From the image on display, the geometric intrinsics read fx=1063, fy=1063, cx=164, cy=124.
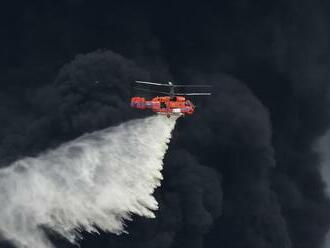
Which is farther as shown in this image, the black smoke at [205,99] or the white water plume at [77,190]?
the black smoke at [205,99]

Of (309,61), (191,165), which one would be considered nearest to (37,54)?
(191,165)

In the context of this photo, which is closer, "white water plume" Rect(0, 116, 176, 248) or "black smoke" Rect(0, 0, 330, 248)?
"white water plume" Rect(0, 116, 176, 248)

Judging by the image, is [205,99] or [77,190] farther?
[205,99]

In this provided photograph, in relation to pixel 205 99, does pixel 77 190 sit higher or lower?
lower

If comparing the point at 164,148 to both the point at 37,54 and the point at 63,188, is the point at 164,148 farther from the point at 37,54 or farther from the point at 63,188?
the point at 37,54
